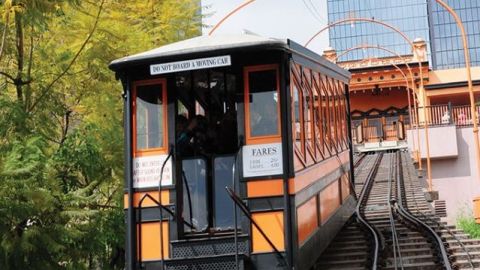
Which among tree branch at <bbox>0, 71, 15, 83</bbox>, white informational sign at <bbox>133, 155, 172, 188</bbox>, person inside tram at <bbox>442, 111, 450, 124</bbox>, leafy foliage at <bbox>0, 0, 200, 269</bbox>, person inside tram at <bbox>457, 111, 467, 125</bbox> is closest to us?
white informational sign at <bbox>133, 155, 172, 188</bbox>

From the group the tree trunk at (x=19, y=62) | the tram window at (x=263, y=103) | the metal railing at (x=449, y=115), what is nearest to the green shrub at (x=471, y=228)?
the tram window at (x=263, y=103)

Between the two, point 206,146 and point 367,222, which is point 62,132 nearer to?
point 206,146

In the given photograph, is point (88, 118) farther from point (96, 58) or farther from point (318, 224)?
point (318, 224)

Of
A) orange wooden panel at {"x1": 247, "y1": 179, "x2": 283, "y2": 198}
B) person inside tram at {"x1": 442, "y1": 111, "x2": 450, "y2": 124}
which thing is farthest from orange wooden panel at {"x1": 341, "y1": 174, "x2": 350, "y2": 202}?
person inside tram at {"x1": 442, "y1": 111, "x2": 450, "y2": 124}

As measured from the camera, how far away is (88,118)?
13211mm

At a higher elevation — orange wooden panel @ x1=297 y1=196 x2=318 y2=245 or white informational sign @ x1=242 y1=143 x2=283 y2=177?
white informational sign @ x1=242 y1=143 x2=283 y2=177

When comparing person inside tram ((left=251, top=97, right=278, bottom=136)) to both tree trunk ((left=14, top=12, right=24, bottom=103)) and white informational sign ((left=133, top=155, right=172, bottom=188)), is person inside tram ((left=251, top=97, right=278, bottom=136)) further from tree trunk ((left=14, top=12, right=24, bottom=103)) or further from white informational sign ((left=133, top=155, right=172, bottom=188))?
tree trunk ((left=14, top=12, right=24, bottom=103))

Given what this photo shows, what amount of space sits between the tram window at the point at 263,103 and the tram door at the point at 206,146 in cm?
38

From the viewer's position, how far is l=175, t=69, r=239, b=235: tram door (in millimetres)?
8352

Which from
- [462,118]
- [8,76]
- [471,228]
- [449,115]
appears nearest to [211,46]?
[8,76]

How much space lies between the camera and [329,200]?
11195 millimetres

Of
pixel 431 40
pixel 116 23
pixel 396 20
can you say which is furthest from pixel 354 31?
pixel 116 23

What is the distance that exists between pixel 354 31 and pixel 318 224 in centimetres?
11859

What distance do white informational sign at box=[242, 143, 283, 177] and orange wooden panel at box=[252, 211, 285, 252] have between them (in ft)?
1.64
